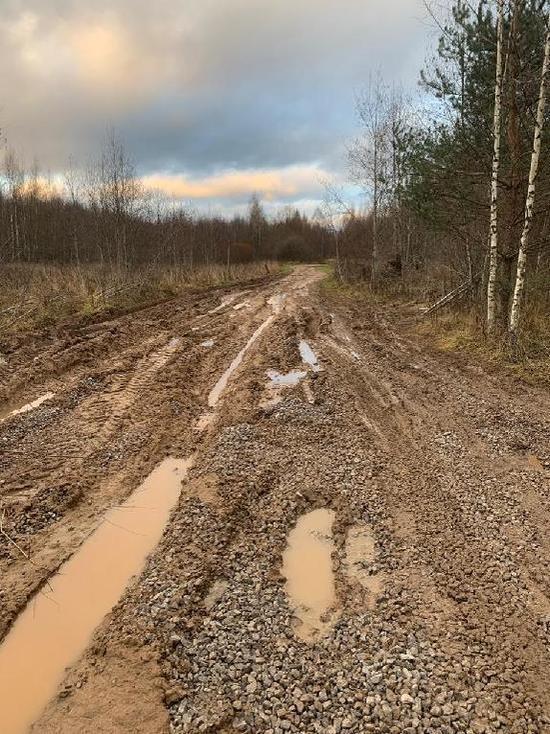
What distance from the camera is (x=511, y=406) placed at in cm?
764

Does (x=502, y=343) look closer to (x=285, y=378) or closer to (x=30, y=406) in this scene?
(x=285, y=378)

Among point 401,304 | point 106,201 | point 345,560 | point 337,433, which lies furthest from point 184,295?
point 345,560

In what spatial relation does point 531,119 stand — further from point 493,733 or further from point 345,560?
point 493,733

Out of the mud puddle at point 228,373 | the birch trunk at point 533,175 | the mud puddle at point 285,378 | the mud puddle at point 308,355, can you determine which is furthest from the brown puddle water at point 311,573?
the birch trunk at point 533,175

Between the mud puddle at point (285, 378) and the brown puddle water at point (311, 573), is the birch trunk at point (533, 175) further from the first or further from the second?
the brown puddle water at point (311, 573)

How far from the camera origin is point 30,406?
786 centimetres

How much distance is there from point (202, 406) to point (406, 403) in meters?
3.10

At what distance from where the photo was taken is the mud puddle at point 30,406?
24.8ft

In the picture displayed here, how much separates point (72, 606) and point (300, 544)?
191 cm

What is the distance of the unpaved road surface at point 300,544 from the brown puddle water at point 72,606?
8 cm

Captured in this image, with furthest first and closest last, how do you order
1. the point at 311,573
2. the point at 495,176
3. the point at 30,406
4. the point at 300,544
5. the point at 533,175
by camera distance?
the point at 495,176
the point at 533,175
the point at 30,406
the point at 300,544
the point at 311,573

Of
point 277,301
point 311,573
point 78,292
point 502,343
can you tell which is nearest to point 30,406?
point 311,573

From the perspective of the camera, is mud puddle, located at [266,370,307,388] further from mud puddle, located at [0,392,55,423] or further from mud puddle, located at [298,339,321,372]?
mud puddle, located at [0,392,55,423]

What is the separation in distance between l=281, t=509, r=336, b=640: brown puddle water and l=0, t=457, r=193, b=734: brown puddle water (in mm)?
1269
